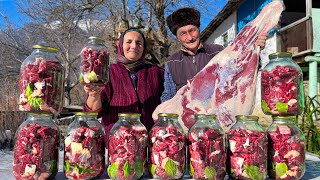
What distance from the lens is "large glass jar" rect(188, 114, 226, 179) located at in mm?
1363

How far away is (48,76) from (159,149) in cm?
57

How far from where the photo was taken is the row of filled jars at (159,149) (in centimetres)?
132

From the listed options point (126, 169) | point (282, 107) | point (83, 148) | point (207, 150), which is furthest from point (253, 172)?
point (83, 148)

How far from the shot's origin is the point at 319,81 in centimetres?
850

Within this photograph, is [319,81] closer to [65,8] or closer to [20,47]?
[65,8]

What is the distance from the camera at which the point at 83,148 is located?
4.38 feet

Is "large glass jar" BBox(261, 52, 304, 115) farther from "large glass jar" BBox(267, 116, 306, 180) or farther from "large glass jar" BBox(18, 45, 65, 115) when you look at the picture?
"large glass jar" BBox(18, 45, 65, 115)

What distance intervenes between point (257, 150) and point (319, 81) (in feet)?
26.7

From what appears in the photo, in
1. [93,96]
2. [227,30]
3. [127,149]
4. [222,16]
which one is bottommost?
[127,149]

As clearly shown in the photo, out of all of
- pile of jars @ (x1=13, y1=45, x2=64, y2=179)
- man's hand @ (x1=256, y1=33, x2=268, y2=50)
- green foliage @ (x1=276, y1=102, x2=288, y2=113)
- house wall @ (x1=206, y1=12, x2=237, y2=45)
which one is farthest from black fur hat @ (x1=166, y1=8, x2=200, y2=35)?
house wall @ (x1=206, y1=12, x2=237, y2=45)

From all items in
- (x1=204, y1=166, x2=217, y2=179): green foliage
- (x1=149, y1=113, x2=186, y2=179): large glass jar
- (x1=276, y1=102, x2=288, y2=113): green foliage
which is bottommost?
(x1=204, y1=166, x2=217, y2=179): green foliage

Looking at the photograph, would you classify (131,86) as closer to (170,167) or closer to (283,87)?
(170,167)

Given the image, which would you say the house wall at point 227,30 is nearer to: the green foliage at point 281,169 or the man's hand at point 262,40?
the man's hand at point 262,40

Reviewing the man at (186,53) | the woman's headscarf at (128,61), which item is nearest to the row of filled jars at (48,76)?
the woman's headscarf at (128,61)
